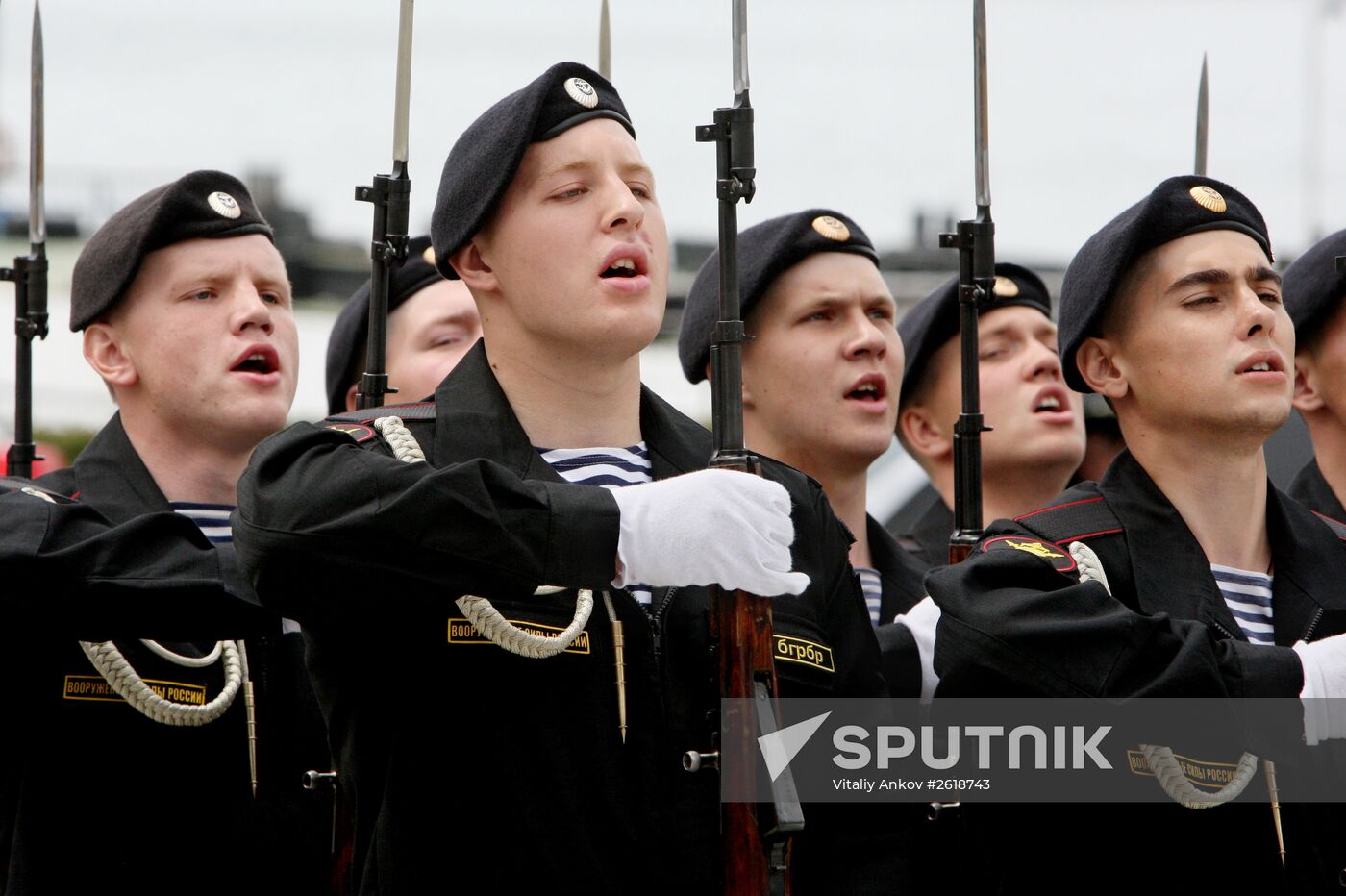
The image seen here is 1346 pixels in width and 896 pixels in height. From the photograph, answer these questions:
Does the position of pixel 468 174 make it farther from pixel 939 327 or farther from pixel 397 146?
pixel 939 327

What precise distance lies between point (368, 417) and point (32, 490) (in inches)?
42.9

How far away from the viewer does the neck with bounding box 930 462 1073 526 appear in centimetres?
609

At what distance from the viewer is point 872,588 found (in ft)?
18.5

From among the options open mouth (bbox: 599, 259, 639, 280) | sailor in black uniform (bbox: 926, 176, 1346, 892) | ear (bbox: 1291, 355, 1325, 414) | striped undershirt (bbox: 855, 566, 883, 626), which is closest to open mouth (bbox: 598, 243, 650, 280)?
open mouth (bbox: 599, 259, 639, 280)

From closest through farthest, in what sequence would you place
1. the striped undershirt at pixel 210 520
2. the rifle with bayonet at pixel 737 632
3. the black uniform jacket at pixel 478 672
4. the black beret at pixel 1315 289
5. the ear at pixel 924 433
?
the black uniform jacket at pixel 478 672, the rifle with bayonet at pixel 737 632, the striped undershirt at pixel 210 520, the black beret at pixel 1315 289, the ear at pixel 924 433

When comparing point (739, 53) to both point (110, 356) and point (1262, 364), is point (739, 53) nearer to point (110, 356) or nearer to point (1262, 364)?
point (1262, 364)

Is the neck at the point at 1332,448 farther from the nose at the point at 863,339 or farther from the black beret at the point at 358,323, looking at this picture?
the black beret at the point at 358,323

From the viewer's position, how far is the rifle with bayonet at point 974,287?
507 centimetres

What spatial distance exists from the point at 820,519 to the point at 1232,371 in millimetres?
1035

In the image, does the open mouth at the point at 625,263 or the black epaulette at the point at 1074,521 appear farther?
the black epaulette at the point at 1074,521

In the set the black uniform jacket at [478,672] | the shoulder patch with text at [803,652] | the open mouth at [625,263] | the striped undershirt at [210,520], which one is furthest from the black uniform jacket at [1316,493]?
the striped undershirt at [210,520]

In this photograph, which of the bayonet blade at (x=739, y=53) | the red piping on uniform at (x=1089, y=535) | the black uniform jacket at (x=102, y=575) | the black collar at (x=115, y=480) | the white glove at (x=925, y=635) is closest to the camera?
the bayonet blade at (x=739, y=53)

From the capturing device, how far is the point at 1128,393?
451 centimetres

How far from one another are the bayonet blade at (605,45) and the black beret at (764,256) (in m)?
0.66
